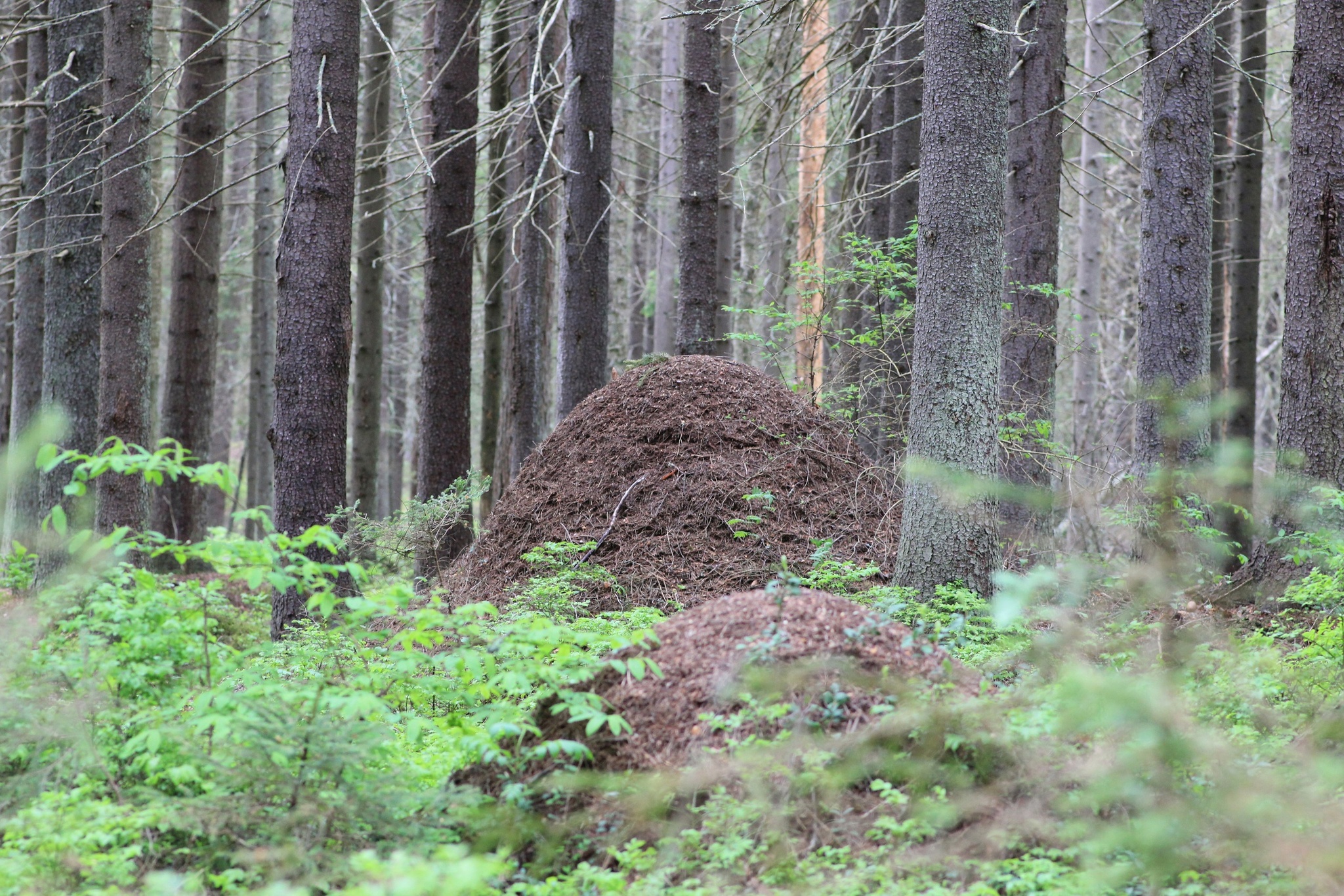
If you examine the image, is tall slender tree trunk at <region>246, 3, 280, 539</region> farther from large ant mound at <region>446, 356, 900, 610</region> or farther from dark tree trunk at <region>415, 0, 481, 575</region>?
large ant mound at <region>446, 356, 900, 610</region>

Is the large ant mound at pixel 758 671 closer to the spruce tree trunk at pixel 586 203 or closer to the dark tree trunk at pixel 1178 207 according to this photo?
the dark tree trunk at pixel 1178 207

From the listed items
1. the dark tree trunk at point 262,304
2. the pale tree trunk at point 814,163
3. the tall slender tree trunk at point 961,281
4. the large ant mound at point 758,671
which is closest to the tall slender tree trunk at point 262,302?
the dark tree trunk at point 262,304

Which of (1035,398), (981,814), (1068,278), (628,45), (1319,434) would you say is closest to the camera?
(981,814)

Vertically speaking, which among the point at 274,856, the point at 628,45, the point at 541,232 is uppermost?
the point at 628,45

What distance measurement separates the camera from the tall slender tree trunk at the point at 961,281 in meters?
6.20

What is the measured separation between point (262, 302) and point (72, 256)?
6.30 metres

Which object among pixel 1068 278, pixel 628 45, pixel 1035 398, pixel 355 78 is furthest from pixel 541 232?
pixel 1068 278

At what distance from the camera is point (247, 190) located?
23391 millimetres

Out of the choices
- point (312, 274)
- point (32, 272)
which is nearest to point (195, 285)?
point (32, 272)

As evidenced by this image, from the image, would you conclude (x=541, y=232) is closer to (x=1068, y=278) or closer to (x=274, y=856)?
(x=274, y=856)

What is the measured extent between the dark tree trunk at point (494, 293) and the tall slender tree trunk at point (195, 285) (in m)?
3.22

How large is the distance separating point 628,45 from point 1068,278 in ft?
43.8

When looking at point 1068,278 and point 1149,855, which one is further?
point 1068,278

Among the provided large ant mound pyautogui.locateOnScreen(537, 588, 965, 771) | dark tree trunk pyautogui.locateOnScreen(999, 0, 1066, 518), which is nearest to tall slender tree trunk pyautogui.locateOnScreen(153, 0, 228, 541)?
dark tree trunk pyautogui.locateOnScreen(999, 0, 1066, 518)
